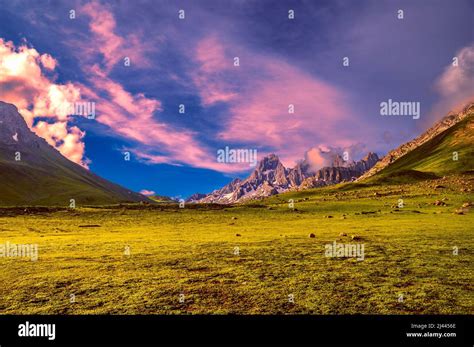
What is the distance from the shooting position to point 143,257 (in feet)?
79.8

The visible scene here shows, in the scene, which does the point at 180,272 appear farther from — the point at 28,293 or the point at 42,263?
the point at 42,263

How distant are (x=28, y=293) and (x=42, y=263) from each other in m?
8.44

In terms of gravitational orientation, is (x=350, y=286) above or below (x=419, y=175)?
below

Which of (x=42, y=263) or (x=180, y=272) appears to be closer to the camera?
(x=180, y=272)

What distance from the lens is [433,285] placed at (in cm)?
1534

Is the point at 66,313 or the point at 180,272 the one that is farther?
the point at 180,272

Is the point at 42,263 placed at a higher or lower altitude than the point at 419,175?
lower
